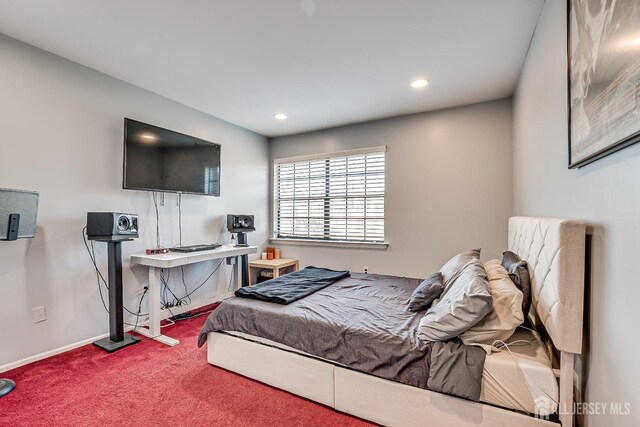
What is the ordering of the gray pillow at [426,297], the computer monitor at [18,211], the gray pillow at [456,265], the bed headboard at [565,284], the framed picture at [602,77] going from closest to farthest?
the framed picture at [602,77]
the bed headboard at [565,284]
the computer monitor at [18,211]
the gray pillow at [426,297]
the gray pillow at [456,265]

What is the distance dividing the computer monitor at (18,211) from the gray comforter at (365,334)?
4.67ft

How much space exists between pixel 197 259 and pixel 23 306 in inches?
53.3

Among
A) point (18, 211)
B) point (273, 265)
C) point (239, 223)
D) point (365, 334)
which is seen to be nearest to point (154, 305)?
point (18, 211)

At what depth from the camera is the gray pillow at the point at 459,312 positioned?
1.47 m

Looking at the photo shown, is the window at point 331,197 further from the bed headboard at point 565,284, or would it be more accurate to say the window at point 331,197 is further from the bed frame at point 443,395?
the bed headboard at point 565,284

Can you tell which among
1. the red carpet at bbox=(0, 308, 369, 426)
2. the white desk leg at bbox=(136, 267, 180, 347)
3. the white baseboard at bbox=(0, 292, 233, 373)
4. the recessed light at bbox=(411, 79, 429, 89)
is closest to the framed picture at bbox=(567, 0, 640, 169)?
the recessed light at bbox=(411, 79, 429, 89)

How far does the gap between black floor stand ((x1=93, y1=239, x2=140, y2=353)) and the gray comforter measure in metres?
0.97

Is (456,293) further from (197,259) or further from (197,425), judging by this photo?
(197,259)

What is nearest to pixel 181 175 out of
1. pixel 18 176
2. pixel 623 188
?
pixel 18 176

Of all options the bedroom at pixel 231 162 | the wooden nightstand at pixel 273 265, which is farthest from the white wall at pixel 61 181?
the wooden nightstand at pixel 273 265

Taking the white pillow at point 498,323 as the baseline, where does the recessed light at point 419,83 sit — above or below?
above

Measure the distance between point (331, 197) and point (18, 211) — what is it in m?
3.39

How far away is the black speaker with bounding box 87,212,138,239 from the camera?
2496 mm

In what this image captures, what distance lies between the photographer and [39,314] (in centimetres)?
244
